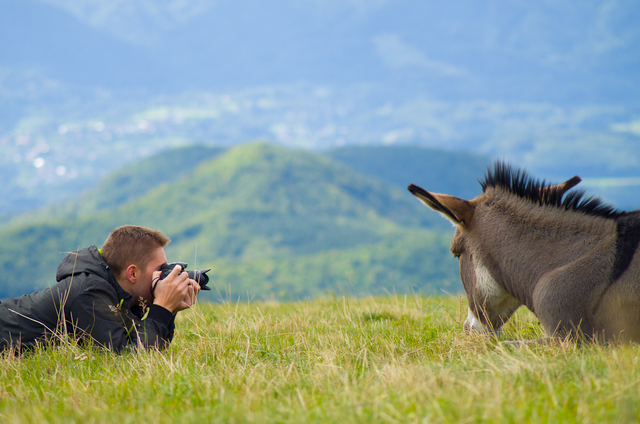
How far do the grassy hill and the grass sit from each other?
4540 inches

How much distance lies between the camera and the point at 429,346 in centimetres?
479

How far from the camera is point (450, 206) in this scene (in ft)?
16.1

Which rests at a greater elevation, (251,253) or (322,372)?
(322,372)

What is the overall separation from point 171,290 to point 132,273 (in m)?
0.41

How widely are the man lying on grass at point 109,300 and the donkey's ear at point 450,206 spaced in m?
2.17

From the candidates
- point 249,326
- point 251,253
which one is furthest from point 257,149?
point 249,326

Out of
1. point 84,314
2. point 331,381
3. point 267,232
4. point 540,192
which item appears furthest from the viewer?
point 267,232

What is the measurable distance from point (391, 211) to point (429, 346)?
7656 inches

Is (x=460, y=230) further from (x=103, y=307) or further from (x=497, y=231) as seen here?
(x=103, y=307)

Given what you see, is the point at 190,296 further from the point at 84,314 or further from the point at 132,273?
the point at 84,314

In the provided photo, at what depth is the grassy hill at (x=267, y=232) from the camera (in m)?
137

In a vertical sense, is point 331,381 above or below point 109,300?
below

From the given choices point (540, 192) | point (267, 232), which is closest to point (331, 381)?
point (540, 192)

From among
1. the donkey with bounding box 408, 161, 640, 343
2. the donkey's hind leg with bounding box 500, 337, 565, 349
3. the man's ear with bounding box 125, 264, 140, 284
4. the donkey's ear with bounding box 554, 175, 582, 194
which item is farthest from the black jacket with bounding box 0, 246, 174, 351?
the donkey's ear with bounding box 554, 175, 582, 194
